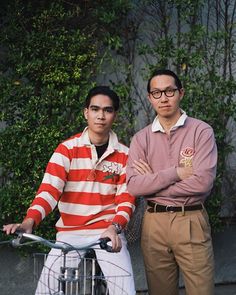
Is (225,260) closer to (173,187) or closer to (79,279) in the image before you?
(173,187)

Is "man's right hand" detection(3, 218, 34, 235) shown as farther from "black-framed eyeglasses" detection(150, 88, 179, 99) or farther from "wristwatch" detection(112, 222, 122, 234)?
"black-framed eyeglasses" detection(150, 88, 179, 99)

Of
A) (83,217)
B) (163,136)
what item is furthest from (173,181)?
Result: (83,217)

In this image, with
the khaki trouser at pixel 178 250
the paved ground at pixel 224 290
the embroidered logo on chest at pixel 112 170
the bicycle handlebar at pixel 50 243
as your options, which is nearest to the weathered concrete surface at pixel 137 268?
the paved ground at pixel 224 290

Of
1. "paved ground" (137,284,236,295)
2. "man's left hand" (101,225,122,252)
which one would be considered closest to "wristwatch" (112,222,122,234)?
"man's left hand" (101,225,122,252)

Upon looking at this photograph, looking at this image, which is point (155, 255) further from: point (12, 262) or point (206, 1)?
point (206, 1)

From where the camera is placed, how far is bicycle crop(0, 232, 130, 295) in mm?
3596

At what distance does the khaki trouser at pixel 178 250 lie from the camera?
461cm

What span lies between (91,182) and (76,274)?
1.06 metres

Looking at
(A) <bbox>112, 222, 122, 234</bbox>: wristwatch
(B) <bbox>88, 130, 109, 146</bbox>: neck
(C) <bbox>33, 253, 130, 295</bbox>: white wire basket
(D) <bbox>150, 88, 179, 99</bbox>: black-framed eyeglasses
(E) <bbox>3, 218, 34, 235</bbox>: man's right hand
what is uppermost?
(D) <bbox>150, 88, 179, 99</bbox>: black-framed eyeglasses

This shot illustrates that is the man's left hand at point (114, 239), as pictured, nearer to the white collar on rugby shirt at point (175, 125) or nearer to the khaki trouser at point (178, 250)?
the khaki trouser at point (178, 250)

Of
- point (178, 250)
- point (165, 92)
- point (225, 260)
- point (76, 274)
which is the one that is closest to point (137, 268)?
point (225, 260)

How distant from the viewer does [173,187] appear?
4.55 meters

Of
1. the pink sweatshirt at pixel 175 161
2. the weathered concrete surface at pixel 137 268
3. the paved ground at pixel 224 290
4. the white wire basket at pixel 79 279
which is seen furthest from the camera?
the paved ground at pixel 224 290

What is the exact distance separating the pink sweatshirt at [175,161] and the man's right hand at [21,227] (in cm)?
79
